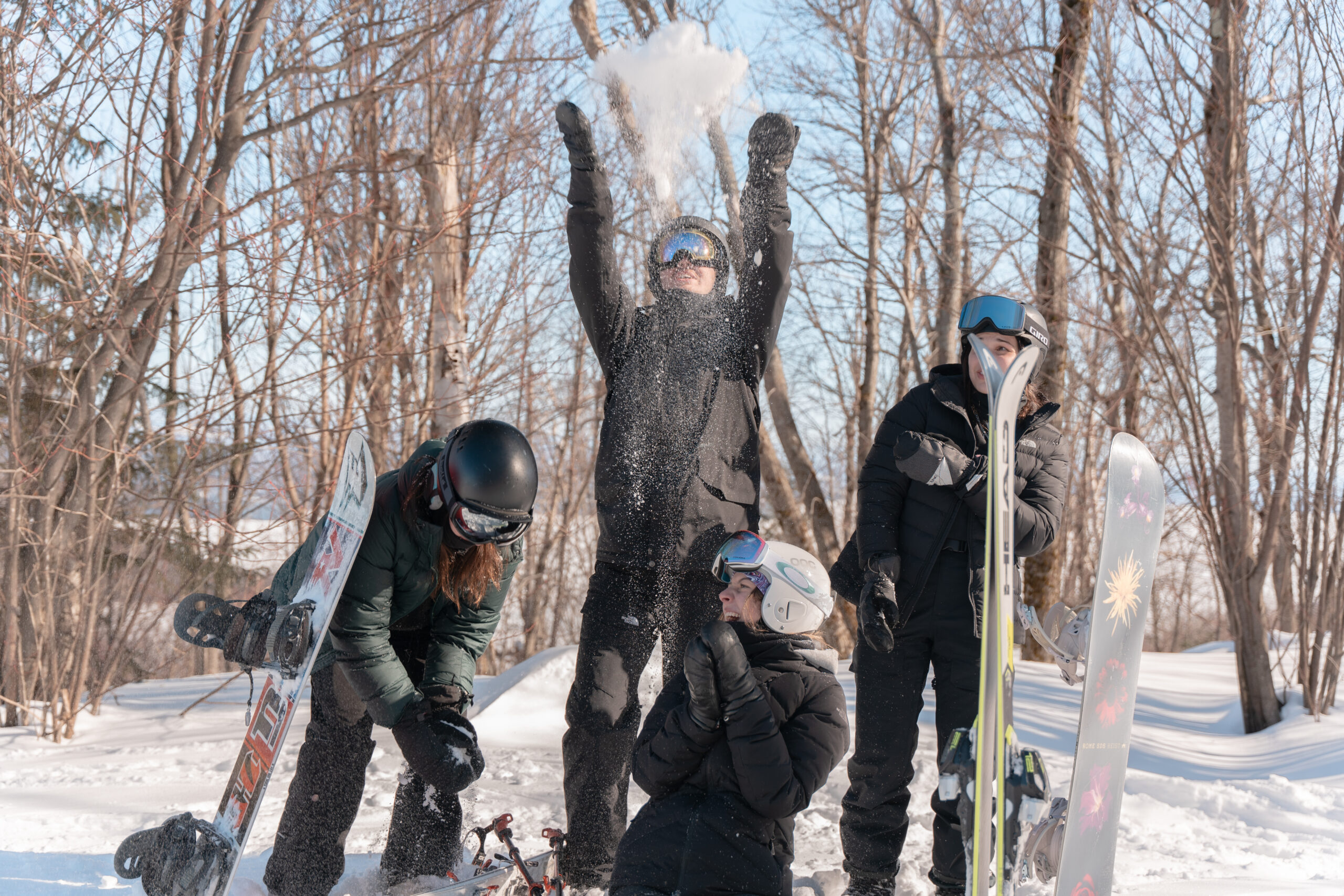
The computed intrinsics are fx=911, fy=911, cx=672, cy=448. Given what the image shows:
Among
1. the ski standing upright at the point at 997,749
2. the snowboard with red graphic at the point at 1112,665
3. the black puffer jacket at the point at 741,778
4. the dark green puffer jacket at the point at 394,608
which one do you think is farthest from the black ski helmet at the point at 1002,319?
the dark green puffer jacket at the point at 394,608

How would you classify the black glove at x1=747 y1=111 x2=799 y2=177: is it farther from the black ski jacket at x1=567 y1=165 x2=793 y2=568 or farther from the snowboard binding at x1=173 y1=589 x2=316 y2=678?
the snowboard binding at x1=173 y1=589 x2=316 y2=678

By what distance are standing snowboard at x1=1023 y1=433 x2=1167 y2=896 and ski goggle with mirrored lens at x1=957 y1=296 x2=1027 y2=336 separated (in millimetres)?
418

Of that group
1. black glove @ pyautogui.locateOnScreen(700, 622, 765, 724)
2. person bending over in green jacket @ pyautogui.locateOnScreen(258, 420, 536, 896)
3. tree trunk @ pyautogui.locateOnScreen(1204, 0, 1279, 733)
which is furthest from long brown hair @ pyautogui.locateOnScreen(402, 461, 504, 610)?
tree trunk @ pyautogui.locateOnScreen(1204, 0, 1279, 733)

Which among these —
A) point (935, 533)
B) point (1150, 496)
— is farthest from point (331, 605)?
point (1150, 496)

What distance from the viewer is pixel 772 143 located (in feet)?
9.04

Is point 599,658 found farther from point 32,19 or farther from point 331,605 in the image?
point 32,19

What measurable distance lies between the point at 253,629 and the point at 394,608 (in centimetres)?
38

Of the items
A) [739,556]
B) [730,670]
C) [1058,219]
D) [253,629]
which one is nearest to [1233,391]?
[1058,219]

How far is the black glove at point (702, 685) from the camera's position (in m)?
2.06

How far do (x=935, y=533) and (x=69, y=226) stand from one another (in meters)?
5.24

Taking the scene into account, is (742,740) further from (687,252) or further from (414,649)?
(687,252)

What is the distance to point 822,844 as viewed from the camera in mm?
3459

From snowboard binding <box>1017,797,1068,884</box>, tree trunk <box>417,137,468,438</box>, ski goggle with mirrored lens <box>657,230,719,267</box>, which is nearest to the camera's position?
snowboard binding <box>1017,797,1068,884</box>

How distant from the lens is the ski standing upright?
1.71 metres
